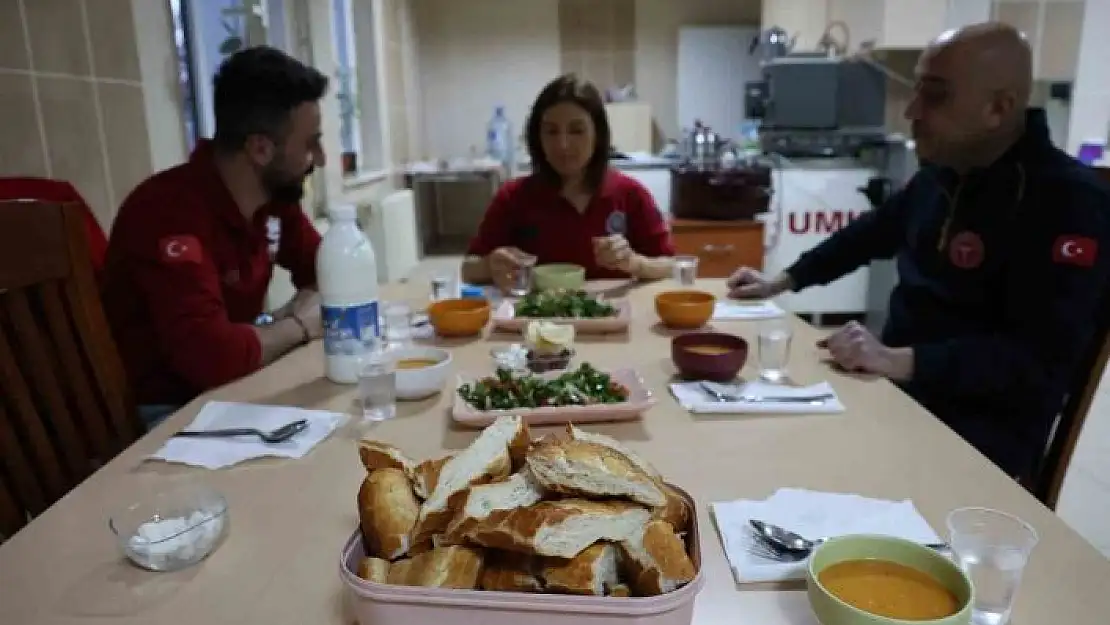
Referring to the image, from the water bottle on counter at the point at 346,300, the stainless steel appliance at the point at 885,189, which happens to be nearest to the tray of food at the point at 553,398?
the water bottle on counter at the point at 346,300

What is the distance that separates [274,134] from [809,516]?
1315 millimetres

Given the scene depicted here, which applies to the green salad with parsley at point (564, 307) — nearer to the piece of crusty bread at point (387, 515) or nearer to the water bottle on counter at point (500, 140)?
the piece of crusty bread at point (387, 515)

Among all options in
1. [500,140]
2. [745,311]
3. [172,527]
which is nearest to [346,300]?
[172,527]

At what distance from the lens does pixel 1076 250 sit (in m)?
1.34

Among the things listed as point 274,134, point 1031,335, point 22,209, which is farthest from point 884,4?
point 22,209

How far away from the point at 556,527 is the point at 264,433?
60 centimetres

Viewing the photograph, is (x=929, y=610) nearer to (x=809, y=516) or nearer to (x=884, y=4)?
(x=809, y=516)

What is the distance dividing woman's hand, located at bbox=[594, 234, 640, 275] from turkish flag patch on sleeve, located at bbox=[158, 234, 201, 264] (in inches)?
39.5

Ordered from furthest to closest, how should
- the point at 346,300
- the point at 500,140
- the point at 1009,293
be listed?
the point at 500,140, the point at 1009,293, the point at 346,300

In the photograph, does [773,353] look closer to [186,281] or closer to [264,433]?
[264,433]

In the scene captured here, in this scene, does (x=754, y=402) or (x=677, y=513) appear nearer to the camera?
(x=677, y=513)

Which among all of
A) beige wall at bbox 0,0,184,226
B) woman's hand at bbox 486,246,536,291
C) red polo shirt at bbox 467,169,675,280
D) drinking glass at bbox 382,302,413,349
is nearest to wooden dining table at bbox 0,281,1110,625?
drinking glass at bbox 382,302,413,349

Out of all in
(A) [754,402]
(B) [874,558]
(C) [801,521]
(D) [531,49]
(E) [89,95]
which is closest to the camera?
(B) [874,558]

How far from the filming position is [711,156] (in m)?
4.01
